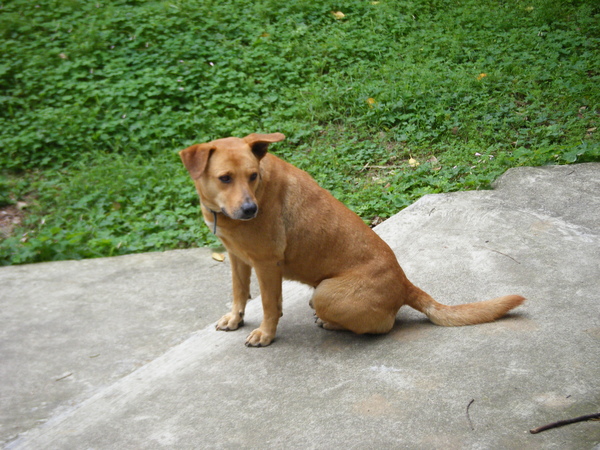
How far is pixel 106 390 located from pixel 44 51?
748 centimetres

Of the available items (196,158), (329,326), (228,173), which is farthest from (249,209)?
(329,326)

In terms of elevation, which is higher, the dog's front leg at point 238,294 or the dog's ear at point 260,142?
the dog's ear at point 260,142

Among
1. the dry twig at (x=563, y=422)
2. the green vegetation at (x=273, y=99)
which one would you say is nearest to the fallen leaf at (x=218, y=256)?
the green vegetation at (x=273, y=99)

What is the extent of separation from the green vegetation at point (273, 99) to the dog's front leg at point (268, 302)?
2.49 m

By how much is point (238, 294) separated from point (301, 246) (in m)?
0.71

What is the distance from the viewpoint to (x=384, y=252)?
423cm

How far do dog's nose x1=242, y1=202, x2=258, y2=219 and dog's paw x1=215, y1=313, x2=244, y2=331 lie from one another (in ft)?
3.63

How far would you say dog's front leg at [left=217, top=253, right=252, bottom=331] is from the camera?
14.6ft

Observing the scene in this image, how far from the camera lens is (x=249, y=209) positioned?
3736 millimetres

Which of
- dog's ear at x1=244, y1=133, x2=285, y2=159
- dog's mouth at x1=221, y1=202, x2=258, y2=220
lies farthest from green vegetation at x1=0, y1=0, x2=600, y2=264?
dog's mouth at x1=221, y1=202, x2=258, y2=220

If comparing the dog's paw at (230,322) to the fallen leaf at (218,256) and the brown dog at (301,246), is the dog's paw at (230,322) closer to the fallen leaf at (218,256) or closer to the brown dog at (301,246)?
the brown dog at (301,246)

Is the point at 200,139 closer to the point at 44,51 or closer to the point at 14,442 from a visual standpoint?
the point at 44,51

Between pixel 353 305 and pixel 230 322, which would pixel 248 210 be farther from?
pixel 230 322

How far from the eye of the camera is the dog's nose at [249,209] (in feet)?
12.2
